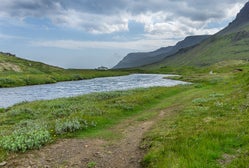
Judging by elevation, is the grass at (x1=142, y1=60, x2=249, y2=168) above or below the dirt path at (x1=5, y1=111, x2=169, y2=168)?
above

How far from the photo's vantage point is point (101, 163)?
13703 mm

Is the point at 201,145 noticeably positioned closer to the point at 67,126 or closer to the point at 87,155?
the point at 87,155

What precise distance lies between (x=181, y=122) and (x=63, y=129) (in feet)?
28.9

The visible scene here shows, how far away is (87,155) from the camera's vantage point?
14.8m

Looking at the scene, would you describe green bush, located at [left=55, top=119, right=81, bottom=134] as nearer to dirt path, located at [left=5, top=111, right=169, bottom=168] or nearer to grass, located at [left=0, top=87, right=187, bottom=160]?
grass, located at [left=0, top=87, right=187, bottom=160]

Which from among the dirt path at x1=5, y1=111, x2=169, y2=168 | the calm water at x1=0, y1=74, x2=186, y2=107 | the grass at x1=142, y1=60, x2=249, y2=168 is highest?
the grass at x1=142, y1=60, x2=249, y2=168

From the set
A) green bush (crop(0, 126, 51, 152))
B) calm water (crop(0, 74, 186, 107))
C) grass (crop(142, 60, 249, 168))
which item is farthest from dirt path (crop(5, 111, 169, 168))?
calm water (crop(0, 74, 186, 107))

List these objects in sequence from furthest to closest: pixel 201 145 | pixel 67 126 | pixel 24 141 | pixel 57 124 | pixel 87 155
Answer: pixel 57 124 → pixel 67 126 → pixel 24 141 → pixel 87 155 → pixel 201 145

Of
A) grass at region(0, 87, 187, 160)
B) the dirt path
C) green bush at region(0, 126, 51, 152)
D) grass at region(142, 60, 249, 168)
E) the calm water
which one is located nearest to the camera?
grass at region(142, 60, 249, 168)

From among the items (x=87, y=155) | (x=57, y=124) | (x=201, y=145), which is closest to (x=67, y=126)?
(x=57, y=124)

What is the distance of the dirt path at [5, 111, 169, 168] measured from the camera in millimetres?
13453

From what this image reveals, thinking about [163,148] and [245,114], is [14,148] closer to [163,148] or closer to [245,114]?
[163,148]

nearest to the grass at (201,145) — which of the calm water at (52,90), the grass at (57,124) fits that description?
the grass at (57,124)

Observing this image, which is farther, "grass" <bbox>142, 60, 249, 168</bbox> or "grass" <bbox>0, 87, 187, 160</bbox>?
"grass" <bbox>0, 87, 187, 160</bbox>
